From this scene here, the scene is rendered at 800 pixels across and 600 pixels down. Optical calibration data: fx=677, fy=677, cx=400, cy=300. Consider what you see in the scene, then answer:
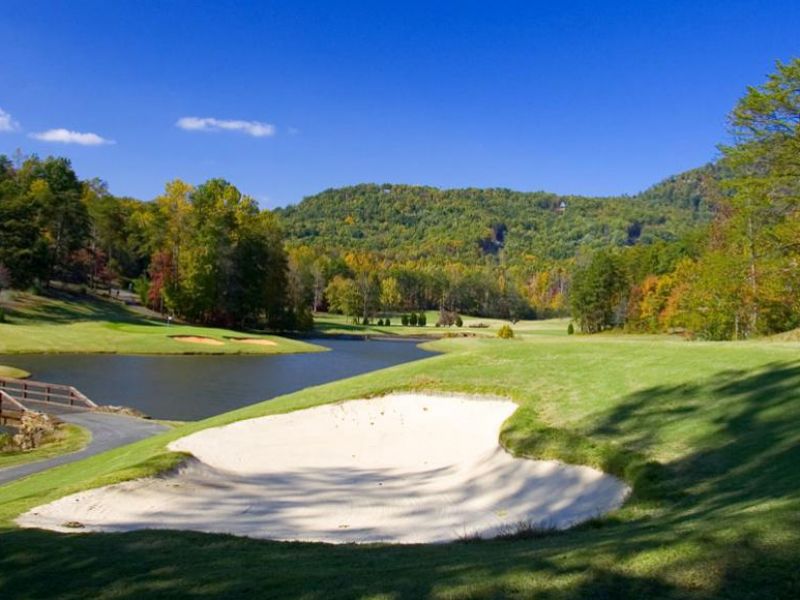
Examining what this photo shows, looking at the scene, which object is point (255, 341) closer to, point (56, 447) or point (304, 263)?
point (56, 447)

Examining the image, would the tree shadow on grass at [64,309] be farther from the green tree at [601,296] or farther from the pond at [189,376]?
the green tree at [601,296]

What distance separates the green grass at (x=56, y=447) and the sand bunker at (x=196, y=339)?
34770mm

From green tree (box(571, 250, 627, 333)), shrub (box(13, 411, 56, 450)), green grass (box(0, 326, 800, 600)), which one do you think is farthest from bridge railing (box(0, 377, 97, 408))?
green tree (box(571, 250, 627, 333))

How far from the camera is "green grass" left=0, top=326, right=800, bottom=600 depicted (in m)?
4.68

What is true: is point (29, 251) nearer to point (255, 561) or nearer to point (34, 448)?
point (34, 448)

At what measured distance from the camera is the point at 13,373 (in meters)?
38.8

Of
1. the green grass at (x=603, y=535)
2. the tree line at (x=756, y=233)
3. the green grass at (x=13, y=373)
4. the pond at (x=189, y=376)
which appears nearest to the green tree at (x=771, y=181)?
the tree line at (x=756, y=233)

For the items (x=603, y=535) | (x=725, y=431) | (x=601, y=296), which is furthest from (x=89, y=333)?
(x=601, y=296)

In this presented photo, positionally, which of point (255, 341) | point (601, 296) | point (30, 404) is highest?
point (601, 296)

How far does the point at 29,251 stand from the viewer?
6650cm

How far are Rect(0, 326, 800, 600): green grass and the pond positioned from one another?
15344mm

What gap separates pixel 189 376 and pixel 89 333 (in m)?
20.6

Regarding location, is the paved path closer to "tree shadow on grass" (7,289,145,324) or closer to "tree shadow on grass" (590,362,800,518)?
"tree shadow on grass" (590,362,800,518)

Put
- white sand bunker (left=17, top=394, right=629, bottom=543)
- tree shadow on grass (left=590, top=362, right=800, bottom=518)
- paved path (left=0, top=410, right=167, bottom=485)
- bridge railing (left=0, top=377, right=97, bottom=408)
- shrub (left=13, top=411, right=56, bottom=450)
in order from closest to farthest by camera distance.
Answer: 1. tree shadow on grass (left=590, top=362, right=800, bottom=518)
2. white sand bunker (left=17, top=394, right=629, bottom=543)
3. paved path (left=0, top=410, right=167, bottom=485)
4. shrub (left=13, top=411, right=56, bottom=450)
5. bridge railing (left=0, top=377, right=97, bottom=408)
